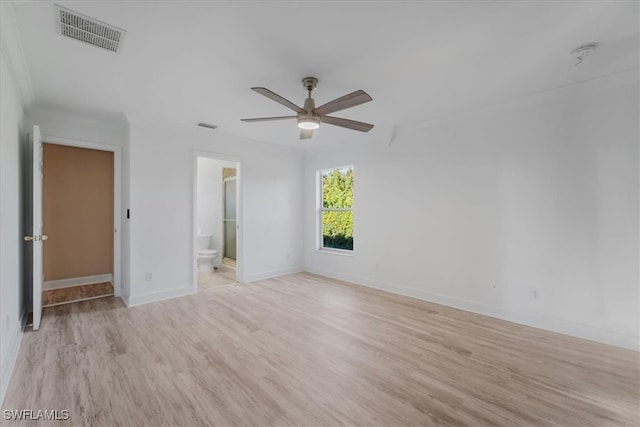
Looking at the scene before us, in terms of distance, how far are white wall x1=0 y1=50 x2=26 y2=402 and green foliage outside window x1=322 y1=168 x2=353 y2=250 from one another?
4.21 meters

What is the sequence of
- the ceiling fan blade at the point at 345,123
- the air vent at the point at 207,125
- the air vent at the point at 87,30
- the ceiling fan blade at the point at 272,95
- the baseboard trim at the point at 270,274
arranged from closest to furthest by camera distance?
1. the air vent at the point at 87,30
2. the ceiling fan blade at the point at 272,95
3. the ceiling fan blade at the point at 345,123
4. the air vent at the point at 207,125
5. the baseboard trim at the point at 270,274

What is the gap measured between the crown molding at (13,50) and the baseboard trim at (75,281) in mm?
3035

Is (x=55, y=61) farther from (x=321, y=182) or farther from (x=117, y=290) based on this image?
(x=321, y=182)

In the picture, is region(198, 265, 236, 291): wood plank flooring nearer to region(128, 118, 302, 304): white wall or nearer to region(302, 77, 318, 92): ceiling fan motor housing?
region(128, 118, 302, 304): white wall

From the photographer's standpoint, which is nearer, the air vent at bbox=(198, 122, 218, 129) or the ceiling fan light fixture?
the ceiling fan light fixture

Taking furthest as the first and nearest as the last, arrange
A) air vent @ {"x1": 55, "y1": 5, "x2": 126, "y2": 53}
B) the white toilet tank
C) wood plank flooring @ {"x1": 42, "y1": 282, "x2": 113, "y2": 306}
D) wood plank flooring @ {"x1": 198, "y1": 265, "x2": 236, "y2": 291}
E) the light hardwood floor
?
the white toilet tank, wood plank flooring @ {"x1": 198, "y1": 265, "x2": 236, "y2": 291}, wood plank flooring @ {"x1": 42, "y1": 282, "x2": 113, "y2": 306}, air vent @ {"x1": 55, "y1": 5, "x2": 126, "y2": 53}, the light hardwood floor

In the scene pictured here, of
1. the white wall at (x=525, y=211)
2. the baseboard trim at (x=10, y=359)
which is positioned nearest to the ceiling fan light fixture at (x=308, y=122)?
the white wall at (x=525, y=211)

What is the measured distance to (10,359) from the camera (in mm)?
2188

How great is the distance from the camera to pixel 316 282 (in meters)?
4.94

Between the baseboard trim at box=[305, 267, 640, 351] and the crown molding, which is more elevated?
the crown molding

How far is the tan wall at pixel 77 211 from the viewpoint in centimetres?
450

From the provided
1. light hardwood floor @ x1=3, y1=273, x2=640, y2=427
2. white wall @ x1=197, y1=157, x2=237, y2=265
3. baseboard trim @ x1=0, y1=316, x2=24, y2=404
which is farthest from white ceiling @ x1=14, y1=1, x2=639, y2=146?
white wall @ x1=197, y1=157, x2=237, y2=265

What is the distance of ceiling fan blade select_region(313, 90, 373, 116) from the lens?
224cm

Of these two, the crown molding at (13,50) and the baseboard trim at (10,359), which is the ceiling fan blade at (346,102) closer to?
the crown molding at (13,50)
